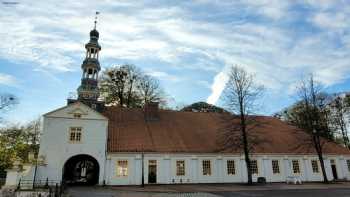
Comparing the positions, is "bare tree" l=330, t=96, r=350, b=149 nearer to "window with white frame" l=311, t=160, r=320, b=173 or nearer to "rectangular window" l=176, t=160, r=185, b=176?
"window with white frame" l=311, t=160, r=320, b=173

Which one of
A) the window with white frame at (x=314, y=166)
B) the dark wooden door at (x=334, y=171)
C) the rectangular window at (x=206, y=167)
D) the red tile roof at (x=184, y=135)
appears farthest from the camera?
the dark wooden door at (x=334, y=171)

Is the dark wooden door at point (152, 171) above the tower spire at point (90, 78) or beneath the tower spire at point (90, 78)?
beneath

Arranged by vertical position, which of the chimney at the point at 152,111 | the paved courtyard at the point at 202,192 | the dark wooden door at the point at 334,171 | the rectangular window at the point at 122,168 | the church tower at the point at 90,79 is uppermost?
the church tower at the point at 90,79

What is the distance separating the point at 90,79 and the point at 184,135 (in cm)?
1152

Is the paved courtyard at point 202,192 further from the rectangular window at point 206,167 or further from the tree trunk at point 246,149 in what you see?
the rectangular window at point 206,167

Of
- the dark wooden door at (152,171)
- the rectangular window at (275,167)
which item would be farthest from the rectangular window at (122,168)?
the rectangular window at (275,167)

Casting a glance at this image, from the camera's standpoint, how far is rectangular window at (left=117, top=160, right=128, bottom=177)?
26061mm

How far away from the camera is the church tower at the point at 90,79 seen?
30000mm

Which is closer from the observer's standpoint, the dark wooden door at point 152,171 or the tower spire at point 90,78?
the dark wooden door at point 152,171

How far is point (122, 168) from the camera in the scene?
2622 cm

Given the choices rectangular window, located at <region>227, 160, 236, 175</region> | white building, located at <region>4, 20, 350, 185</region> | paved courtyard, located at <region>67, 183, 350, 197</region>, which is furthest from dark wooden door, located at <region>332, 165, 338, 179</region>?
paved courtyard, located at <region>67, 183, 350, 197</region>

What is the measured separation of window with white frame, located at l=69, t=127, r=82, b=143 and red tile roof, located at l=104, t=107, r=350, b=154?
2.78 metres

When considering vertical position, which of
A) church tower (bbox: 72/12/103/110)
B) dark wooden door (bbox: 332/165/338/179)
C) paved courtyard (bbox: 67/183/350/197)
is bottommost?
paved courtyard (bbox: 67/183/350/197)

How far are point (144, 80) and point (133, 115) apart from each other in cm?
1053
